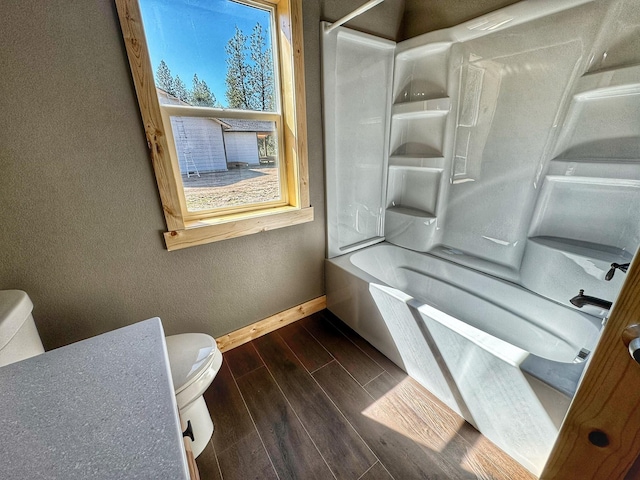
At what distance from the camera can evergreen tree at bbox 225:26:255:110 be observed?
1413mm

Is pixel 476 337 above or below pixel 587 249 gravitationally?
below

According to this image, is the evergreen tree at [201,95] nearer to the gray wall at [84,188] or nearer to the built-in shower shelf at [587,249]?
the gray wall at [84,188]

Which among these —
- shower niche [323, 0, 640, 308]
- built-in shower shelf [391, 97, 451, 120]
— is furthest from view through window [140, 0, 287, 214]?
built-in shower shelf [391, 97, 451, 120]

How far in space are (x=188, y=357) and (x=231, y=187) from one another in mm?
963

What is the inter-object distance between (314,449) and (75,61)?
1944mm

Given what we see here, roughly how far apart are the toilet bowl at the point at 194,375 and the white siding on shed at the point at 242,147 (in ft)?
3.37

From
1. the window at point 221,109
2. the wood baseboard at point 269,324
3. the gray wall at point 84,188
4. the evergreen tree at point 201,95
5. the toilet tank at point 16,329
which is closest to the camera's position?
the toilet tank at point 16,329

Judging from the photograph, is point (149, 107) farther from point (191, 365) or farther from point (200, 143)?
point (191, 365)

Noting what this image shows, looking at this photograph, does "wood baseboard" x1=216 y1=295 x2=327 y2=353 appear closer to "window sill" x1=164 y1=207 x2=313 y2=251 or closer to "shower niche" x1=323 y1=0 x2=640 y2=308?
"shower niche" x1=323 y1=0 x2=640 y2=308

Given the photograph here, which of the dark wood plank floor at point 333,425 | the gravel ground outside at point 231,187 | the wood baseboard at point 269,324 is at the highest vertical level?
the gravel ground outside at point 231,187

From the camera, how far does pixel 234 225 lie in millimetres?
1541

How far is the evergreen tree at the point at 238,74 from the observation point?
1413 millimetres

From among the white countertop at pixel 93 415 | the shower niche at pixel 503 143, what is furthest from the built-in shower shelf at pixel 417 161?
the white countertop at pixel 93 415

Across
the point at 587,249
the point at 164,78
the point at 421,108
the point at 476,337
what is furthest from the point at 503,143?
the point at 164,78
